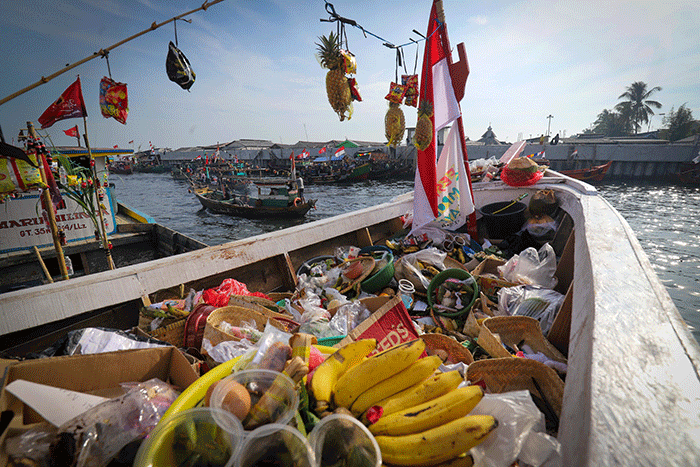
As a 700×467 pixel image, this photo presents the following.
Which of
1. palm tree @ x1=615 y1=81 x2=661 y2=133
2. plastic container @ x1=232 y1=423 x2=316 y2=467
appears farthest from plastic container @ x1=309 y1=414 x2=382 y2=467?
palm tree @ x1=615 y1=81 x2=661 y2=133

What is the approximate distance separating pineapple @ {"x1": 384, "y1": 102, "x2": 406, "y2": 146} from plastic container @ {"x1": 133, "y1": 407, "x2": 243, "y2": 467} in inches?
157

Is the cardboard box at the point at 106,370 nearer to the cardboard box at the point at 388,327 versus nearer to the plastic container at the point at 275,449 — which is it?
the plastic container at the point at 275,449

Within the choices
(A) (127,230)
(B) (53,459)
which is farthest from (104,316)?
(A) (127,230)

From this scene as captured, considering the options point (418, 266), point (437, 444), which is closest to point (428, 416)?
point (437, 444)

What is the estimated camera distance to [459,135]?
438 centimetres

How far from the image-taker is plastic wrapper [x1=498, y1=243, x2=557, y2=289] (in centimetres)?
313

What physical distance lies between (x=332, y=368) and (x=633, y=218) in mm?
19534

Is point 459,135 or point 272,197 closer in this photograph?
point 459,135

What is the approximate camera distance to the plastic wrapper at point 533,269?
3.13m

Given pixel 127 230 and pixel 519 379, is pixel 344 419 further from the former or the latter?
pixel 127 230

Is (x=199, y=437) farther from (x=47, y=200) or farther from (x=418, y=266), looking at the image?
(x=47, y=200)

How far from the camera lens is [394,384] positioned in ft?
3.75

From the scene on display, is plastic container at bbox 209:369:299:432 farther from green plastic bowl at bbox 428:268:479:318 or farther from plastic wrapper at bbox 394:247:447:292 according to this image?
plastic wrapper at bbox 394:247:447:292

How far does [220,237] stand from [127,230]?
7.12 metres
